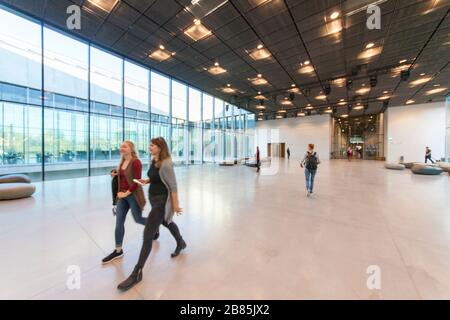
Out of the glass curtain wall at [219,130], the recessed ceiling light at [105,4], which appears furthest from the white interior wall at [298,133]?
the recessed ceiling light at [105,4]

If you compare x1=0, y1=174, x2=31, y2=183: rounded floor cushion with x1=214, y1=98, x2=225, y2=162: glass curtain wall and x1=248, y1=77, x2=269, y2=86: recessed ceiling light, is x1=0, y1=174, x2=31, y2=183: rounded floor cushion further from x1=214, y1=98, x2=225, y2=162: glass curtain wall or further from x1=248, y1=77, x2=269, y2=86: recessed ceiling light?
x1=214, y1=98, x2=225, y2=162: glass curtain wall

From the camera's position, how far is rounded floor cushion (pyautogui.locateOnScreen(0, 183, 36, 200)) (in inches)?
187

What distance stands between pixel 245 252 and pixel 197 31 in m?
7.94

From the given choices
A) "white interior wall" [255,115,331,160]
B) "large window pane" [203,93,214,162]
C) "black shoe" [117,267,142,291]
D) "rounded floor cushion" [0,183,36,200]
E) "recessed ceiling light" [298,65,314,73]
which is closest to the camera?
"black shoe" [117,267,142,291]

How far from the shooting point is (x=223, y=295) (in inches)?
67.6

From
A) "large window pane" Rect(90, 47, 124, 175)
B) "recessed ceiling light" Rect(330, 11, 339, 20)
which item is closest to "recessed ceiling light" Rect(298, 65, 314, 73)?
"recessed ceiling light" Rect(330, 11, 339, 20)

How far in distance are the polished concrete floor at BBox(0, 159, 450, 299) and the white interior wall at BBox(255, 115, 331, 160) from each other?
1936 cm

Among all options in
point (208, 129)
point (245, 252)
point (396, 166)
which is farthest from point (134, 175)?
point (396, 166)

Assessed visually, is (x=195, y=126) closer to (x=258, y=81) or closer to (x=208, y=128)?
(x=208, y=128)

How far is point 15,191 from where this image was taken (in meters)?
4.87

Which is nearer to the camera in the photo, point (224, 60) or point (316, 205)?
point (316, 205)
